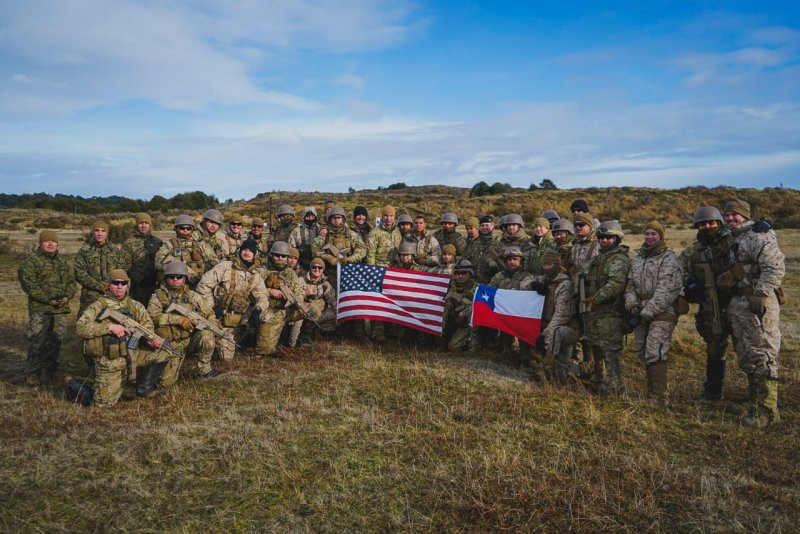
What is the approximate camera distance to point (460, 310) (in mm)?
10109

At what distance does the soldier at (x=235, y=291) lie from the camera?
9203 millimetres

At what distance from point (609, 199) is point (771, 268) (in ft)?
149

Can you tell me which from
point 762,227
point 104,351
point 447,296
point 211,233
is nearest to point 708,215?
point 762,227

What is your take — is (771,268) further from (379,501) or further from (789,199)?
(789,199)

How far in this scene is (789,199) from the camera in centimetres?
4728

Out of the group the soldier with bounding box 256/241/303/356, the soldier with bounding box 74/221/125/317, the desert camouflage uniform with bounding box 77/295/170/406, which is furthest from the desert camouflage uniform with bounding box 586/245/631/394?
the soldier with bounding box 74/221/125/317

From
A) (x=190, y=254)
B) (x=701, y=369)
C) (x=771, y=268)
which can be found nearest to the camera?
(x=771, y=268)

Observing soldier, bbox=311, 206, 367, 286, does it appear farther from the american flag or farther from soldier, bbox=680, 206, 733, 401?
soldier, bbox=680, 206, 733, 401

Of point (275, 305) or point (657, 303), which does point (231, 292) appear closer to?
point (275, 305)

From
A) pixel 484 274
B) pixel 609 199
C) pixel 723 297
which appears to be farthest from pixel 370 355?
pixel 609 199

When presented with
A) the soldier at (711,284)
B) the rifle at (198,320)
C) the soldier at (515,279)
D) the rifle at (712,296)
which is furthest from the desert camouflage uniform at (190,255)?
the rifle at (712,296)

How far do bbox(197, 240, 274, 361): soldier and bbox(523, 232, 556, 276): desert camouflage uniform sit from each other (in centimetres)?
500

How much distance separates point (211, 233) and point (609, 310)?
7.58m

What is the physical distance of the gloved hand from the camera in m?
6.36
